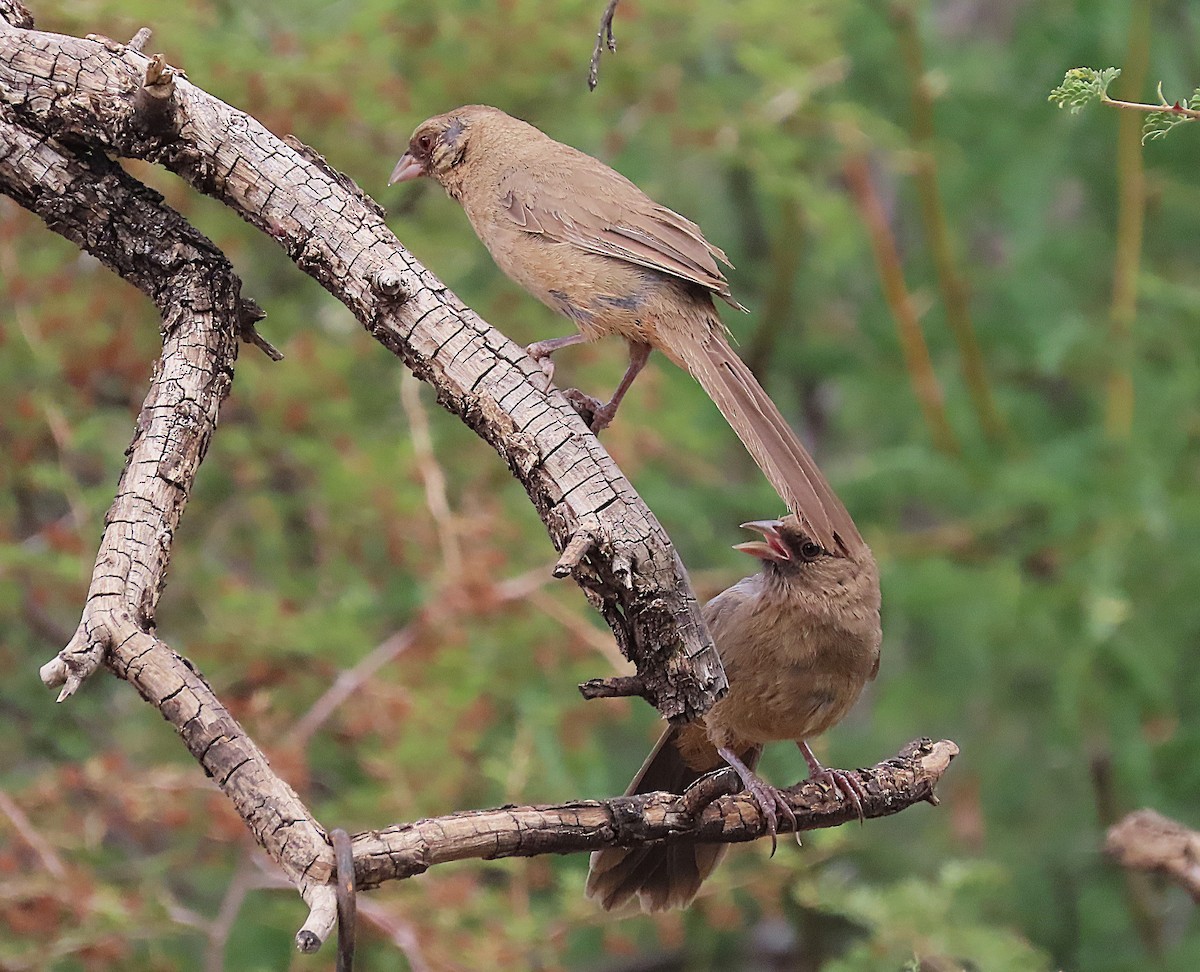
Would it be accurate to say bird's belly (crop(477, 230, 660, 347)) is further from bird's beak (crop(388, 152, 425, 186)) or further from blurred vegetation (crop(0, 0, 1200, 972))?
blurred vegetation (crop(0, 0, 1200, 972))

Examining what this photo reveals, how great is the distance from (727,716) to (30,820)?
9.26 ft

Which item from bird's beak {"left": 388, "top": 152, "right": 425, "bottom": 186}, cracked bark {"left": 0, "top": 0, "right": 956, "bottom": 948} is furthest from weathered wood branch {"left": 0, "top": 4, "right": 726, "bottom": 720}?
bird's beak {"left": 388, "top": 152, "right": 425, "bottom": 186}

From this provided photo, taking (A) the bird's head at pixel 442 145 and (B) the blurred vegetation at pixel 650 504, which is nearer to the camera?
(A) the bird's head at pixel 442 145

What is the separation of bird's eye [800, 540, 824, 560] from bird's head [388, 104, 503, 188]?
1387mm

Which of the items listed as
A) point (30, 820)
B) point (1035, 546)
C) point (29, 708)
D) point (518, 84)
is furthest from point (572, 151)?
point (1035, 546)

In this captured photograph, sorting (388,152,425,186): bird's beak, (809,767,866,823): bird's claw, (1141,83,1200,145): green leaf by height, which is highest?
(388,152,425,186): bird's beak

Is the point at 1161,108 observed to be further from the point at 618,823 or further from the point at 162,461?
the point at 162,461

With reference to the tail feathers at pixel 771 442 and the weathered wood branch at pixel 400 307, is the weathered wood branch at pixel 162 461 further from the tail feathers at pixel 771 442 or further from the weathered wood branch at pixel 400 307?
the tail feathers at pixel 771 442

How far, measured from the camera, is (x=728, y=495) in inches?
274

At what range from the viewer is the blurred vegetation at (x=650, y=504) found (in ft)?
17.3

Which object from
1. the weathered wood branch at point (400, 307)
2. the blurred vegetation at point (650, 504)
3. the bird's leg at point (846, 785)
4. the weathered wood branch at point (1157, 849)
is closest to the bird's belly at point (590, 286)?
the weathered wood branch at point (400, 307)

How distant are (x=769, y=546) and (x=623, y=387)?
2.71 feet

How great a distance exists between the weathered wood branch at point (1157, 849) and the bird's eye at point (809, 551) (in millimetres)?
1257

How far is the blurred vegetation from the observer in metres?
5.27
